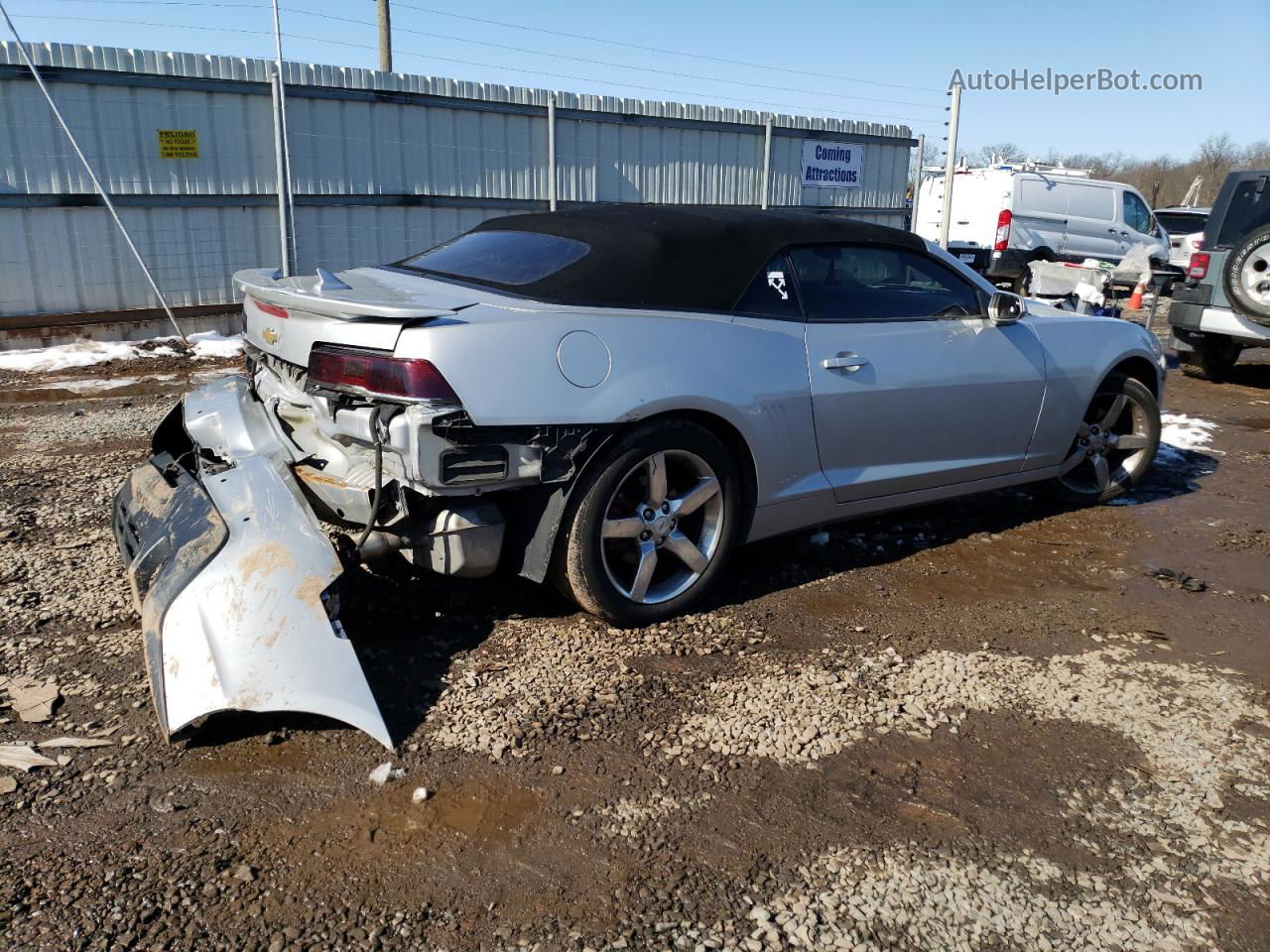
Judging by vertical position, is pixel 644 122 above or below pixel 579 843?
above

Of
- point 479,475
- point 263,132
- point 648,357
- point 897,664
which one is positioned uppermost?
point 263,132

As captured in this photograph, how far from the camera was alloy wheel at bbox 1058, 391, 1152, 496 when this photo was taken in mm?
5598

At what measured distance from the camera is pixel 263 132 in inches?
433

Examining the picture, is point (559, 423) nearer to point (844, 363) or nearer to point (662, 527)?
point (662, 527)

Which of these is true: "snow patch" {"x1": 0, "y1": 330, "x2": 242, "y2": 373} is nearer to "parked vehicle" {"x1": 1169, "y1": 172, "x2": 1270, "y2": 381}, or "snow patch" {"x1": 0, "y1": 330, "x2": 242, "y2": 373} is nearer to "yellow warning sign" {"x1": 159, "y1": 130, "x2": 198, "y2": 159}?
"yellow warning sign" {"x1": 159, "y1": 130, "x2": 198, "y2": 159}

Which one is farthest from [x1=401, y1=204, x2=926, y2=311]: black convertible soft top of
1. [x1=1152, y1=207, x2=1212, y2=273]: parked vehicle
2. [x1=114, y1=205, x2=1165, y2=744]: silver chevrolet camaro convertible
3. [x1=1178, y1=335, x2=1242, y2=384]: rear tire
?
[x1=1152, y1=207, x2=1212, y2=273]: parked vehicle

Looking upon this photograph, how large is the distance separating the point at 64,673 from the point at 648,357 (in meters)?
2.20

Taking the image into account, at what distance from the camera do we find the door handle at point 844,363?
4148 mm

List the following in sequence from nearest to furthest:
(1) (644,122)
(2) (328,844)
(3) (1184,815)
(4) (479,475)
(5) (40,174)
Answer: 1. (2) (328,844)
2. (3) (1184,815)
3. (4) (479,475)
4. (5) (40,174)
5. (1) (644,122)

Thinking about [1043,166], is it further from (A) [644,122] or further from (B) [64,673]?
(B) [64,673]

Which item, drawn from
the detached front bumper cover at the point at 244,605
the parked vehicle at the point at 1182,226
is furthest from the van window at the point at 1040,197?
the detached front bumper cover at the point at 244,605

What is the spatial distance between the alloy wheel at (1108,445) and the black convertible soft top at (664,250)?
189 centimetres

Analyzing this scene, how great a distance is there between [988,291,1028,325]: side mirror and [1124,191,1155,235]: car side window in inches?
664

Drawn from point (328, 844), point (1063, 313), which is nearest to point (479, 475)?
point (328, 844)
